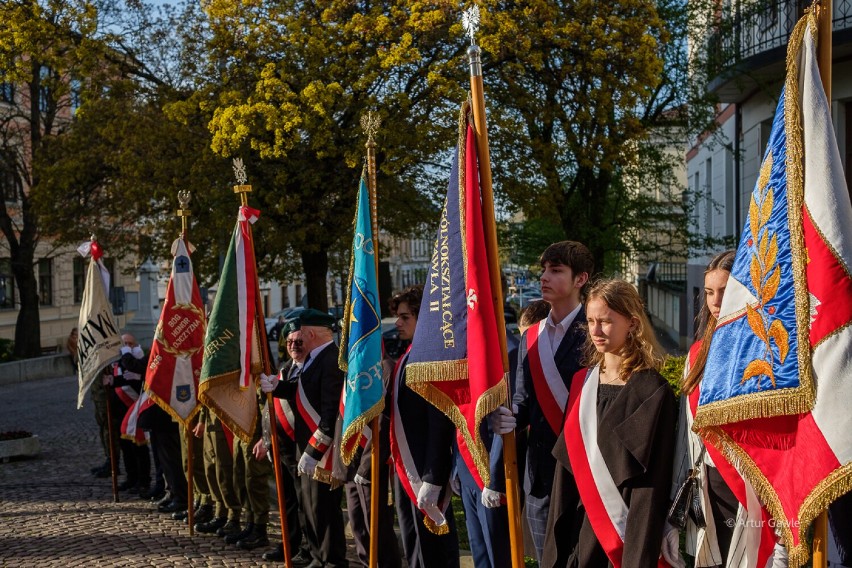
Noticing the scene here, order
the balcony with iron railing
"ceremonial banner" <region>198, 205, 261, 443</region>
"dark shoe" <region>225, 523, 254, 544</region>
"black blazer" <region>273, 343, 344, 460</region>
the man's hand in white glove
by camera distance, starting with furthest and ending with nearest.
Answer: the balcony with iron railing
"dark shoe" <region>225, 523, 254, 544</region>
"ceremonial banner" <region>198, 205, 261, 443</region>
"black blazer" <region>273, 343, 344, 460</region>
the man's hand in white glove

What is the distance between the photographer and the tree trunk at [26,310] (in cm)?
2581

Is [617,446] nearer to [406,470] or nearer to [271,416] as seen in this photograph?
[406,470]

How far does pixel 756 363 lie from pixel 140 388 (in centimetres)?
725

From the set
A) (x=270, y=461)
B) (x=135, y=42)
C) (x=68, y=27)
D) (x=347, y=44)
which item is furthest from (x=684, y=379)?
(x=135, y=42)

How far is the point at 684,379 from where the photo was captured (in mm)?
3971

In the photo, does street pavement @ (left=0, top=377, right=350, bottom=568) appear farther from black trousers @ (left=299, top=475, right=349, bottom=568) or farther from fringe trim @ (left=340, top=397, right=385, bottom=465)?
fringe trim @ (left=340, top=397, right=385, bottom=465)

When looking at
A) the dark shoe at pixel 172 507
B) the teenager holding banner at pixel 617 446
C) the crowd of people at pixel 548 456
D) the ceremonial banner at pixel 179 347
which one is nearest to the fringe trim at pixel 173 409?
the ceremonial banner at pixel 179 347

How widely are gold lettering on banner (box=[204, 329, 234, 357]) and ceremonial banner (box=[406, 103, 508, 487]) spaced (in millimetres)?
2525

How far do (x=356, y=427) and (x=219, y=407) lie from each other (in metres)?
1.84

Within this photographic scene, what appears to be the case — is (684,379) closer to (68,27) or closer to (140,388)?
(140,388)

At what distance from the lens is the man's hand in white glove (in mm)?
5004

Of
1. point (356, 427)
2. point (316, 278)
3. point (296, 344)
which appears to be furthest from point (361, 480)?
point (316, 278)

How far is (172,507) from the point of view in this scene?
8.60 m

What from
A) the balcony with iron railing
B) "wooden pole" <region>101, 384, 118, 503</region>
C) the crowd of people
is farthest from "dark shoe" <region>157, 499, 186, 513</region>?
the balcony with iron railing
